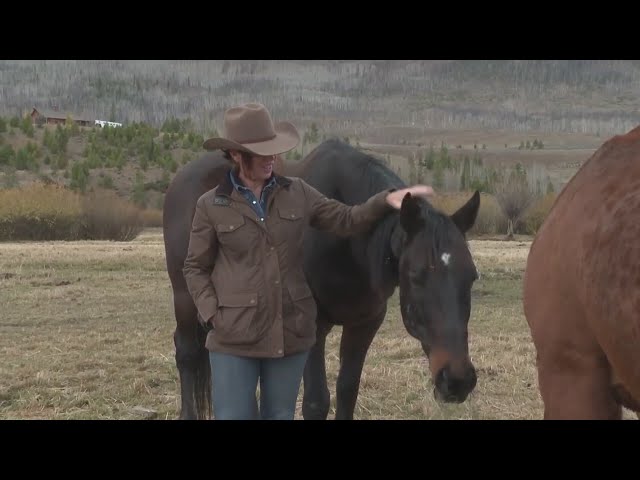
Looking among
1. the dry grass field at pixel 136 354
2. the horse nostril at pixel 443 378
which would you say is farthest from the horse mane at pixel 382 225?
the dry grass field at pixel 136 354

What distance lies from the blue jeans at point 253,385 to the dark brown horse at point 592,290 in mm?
1100

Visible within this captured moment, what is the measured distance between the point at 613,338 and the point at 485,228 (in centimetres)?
1554

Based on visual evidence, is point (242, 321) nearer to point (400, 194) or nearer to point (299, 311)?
point (299, 311)

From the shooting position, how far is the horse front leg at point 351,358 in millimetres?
4629

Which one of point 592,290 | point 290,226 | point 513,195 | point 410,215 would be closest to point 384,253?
point 410,215

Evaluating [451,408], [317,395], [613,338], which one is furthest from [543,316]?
[451,408]

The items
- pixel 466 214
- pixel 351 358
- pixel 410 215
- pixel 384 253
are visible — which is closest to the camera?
pixel 410 215

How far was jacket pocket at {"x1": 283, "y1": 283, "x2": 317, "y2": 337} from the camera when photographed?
3.06 metres

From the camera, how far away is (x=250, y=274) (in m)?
2.98

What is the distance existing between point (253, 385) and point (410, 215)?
1135mm

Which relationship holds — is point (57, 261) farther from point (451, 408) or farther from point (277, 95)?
point (451, 408)

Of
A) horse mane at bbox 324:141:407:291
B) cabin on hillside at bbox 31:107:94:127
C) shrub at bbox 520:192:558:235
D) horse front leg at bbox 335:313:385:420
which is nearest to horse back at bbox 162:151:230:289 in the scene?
horse mane at bbox 324:141:407:291

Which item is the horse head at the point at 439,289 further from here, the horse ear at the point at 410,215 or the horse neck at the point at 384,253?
the horse neck at the point at 384,253

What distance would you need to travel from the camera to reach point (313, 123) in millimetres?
7578
